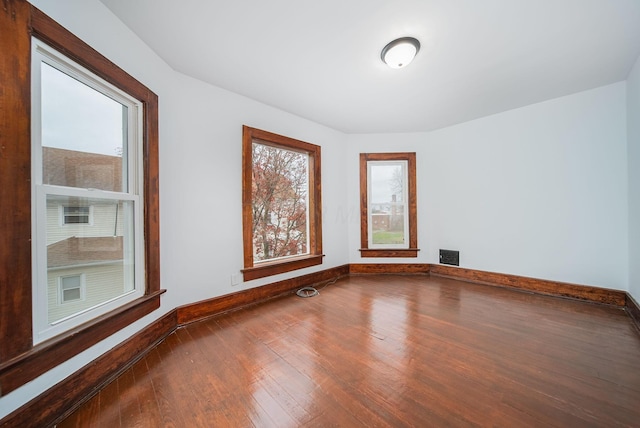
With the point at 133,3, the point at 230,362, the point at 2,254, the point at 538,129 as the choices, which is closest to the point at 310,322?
the point at 230,362

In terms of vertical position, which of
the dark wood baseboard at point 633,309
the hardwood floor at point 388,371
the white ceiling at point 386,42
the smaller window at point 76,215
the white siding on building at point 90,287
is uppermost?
the white ceiling at point 386,42

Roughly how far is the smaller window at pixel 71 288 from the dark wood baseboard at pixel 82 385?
418mm

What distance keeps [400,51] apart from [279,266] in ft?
8.40

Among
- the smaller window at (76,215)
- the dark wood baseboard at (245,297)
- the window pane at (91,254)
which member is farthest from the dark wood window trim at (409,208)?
the smaller window at (76,215)

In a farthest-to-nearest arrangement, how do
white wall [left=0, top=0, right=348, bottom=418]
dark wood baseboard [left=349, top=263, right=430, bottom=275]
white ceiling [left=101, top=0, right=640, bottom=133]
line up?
dark wood baseboard [left=349, top=263, right=430, bottom=275] → white wall [left=0, top=0, right=348, bottom=418] → white ceiling [left=101, top=0, right=640, bottom=133]

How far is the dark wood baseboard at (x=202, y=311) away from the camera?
117cm

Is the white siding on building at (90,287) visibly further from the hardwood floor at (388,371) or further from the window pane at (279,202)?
the window pane at (279,202)

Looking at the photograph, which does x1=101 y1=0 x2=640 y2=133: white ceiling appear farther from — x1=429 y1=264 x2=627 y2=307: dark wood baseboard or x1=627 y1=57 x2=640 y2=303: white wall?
x1=429 y1=264 x2=627 y2=307: dark wood baseboard

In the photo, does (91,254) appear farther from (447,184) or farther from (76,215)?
(447,184)

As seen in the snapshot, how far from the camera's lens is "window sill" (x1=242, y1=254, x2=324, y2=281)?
268cm

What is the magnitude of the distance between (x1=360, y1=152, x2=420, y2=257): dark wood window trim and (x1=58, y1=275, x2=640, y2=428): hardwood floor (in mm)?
1425

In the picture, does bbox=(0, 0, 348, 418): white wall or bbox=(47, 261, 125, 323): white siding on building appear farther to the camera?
bbox=(0, 0, 348, 418): white wall

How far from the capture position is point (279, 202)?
10.3ft

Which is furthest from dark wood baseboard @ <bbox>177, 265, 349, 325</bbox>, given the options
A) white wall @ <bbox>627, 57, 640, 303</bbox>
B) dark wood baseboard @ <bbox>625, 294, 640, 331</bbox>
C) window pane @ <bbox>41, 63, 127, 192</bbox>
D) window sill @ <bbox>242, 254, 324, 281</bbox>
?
white wall @ <bbox>627, 57, 640, 303</bbox>
